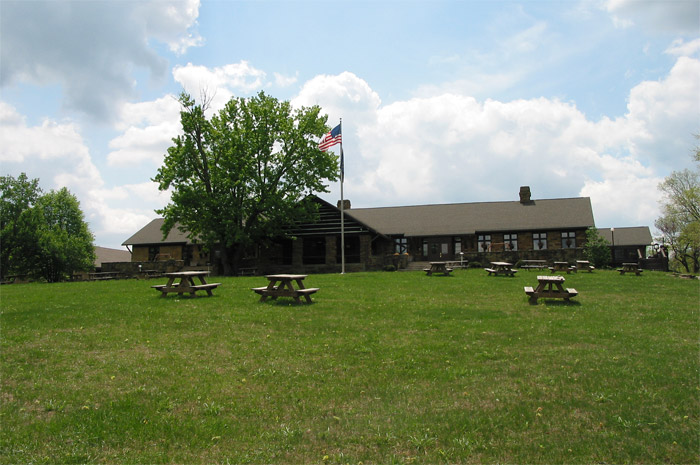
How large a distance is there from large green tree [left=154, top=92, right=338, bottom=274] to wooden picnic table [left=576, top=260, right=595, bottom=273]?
1910cm

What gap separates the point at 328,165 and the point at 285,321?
86.0 feet

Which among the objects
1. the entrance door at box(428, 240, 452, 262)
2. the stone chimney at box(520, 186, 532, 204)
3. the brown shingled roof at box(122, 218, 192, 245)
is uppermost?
the stone chimney at box(520, 186, 532, 204)

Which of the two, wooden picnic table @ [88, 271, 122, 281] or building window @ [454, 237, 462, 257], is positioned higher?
building window @ [454, 237, 462, 257]

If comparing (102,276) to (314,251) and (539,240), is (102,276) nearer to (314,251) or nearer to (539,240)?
(314,251)

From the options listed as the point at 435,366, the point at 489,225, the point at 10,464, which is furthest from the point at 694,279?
the point at 10,464

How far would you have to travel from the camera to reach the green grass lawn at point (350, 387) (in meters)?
5.16

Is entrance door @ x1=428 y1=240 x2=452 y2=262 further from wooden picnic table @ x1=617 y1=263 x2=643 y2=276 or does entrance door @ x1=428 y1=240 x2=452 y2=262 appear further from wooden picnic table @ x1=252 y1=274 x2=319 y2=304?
wooden picnic table @ x1=252 y1=274 x2=319 y2=304

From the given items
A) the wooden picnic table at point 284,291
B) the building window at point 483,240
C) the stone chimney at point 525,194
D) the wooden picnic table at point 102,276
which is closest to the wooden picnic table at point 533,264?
the building window at point 483,240

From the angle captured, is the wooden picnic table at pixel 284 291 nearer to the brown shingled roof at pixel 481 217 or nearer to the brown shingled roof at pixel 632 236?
the brown shingled roof at pixel 481 217

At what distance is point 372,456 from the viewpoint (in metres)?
5.00

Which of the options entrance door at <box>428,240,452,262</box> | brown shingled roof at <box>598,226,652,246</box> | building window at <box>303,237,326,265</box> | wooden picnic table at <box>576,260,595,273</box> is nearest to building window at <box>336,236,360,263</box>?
building window at <box>303,237,326,265</box>

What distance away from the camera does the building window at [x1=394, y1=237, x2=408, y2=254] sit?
4394 centimetres

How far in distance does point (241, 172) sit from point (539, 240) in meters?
26.9

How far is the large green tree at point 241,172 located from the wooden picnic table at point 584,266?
19097 mm
